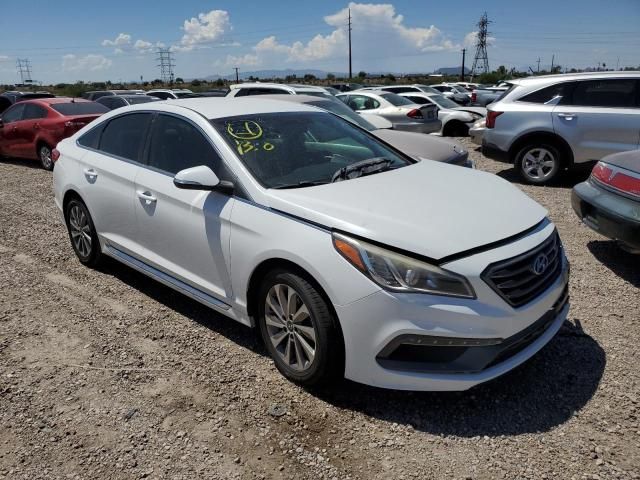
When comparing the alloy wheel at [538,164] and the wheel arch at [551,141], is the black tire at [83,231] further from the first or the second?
the alloy wheel at [538,164]

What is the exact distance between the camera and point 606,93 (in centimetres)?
731

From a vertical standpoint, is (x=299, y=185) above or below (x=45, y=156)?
above

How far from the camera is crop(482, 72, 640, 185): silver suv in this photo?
7.14m

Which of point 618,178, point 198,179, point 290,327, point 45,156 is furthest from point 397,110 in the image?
point 290,327

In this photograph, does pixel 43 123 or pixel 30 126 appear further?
pixel 30 126

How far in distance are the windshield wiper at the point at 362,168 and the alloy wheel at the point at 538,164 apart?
5027 mm

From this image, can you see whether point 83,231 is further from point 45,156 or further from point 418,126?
point 418,126

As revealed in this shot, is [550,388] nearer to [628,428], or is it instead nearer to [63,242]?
[628,428]

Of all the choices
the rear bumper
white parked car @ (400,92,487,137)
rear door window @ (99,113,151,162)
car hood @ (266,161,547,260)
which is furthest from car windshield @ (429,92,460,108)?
car hood @ (266,161,547,260)

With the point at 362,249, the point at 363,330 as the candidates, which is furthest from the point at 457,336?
the point at 362,249

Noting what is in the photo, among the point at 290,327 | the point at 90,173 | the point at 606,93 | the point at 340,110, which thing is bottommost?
the point at 290,327

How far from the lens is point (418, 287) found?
2484 mm

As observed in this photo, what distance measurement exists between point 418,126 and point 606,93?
5452 mm

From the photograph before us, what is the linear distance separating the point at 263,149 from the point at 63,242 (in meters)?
→ 3.67
